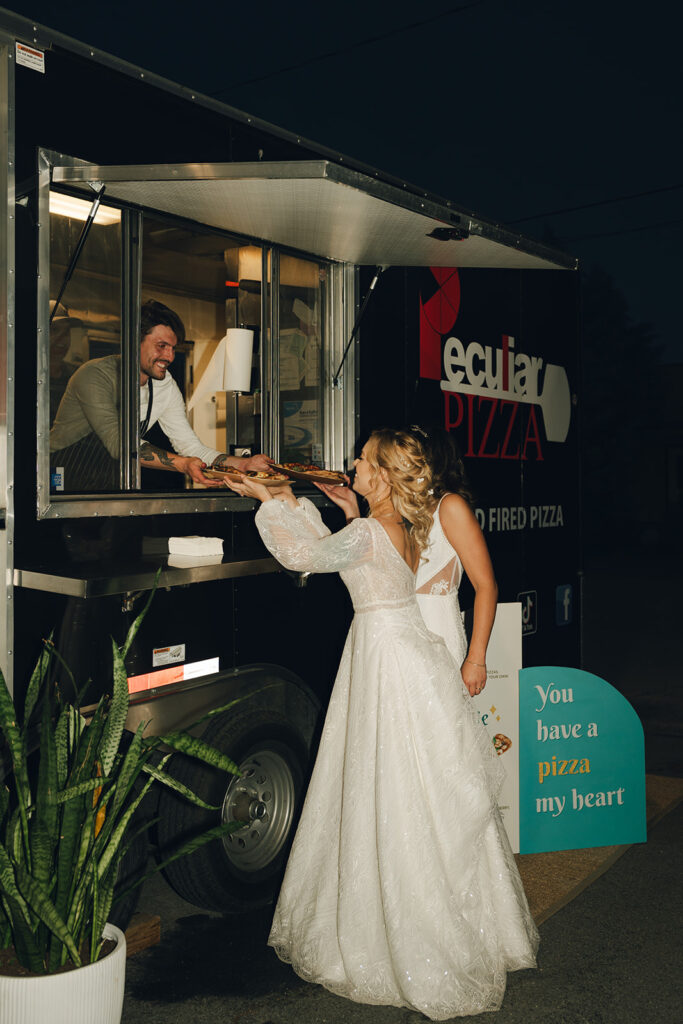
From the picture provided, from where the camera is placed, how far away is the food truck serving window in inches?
149

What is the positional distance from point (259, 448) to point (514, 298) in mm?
1970

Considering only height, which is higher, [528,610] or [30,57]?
[30,57]

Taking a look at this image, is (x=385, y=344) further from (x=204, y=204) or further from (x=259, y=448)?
(x=204, y=204)

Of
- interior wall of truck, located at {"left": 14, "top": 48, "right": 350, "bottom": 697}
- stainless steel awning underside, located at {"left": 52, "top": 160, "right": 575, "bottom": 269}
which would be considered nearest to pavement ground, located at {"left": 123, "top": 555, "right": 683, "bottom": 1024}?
interior wall of truck, located at {"left": 14, "top": 48, "right": 350, "bottom": 697}

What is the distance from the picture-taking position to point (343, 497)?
431 centimetres

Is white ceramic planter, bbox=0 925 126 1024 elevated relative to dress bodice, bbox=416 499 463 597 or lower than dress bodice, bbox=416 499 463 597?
lower

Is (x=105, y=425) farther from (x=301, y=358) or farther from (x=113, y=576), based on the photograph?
(x=301, y=358)

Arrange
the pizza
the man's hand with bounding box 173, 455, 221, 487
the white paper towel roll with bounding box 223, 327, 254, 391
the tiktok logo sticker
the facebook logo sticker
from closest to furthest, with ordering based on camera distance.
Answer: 1. the pizza
2. the man's hand with bounding box 173, 455, 221, 487
3. the white paper towel roll with bounding box 223, 327, 254, 391
4. the tiktok logo sticker
5. the facebook logo sticker

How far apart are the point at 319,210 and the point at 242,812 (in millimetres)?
2314

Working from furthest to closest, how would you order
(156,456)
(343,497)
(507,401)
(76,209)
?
(507,401)
(343,497)
(156,456)
(76,209)

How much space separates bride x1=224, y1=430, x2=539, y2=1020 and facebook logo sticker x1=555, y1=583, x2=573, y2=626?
243 centimetres

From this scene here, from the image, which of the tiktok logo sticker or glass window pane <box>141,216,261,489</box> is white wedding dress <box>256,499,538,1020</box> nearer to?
glass window pane <box>141,216,261,489</box>

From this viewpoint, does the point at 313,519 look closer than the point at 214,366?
Yes

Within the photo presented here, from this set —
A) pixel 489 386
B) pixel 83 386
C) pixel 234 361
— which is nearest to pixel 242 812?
pixel 83 386
